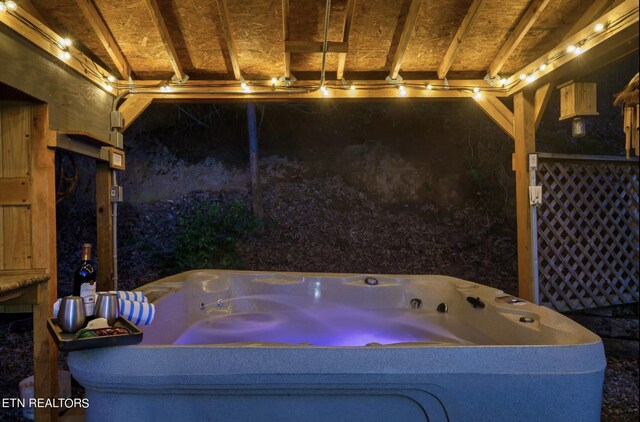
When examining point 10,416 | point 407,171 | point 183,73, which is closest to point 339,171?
point 407,171

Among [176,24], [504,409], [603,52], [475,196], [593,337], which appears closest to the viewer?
[504,409]

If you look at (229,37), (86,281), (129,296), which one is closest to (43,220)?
(86,281)

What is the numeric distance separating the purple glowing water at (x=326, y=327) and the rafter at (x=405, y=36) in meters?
1.65

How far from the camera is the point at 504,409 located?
4.15 ft

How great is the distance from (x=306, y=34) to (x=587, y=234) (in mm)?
2838

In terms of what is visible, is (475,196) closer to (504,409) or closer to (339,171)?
(339,171)

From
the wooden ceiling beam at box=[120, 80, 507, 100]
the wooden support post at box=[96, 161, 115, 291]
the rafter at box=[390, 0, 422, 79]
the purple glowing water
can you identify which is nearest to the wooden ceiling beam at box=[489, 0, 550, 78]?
the wooden ceiling beam at box=[120, 80, 507, 100]

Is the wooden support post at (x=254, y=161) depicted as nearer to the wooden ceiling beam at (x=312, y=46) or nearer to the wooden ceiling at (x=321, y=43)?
the wooden ceiling at (x=321, y=43)

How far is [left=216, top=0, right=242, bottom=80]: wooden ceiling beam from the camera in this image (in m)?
2.21

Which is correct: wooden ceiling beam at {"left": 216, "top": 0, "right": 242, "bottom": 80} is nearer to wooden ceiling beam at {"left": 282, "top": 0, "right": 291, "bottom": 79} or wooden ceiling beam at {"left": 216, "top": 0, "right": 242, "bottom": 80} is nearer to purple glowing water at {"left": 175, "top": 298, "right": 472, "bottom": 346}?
wooden ceiling beam at {"left": 282, "top": 0, "right": 291, "bottom": 79}

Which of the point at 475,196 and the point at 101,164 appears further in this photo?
the point at 475,196

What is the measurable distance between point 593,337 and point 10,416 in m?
2.71

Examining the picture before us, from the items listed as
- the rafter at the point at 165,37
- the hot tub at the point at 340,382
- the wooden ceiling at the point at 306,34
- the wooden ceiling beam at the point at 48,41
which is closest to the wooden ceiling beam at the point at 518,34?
the wooden ceiling at the point at 306,34

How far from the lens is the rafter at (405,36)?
7.38ft
